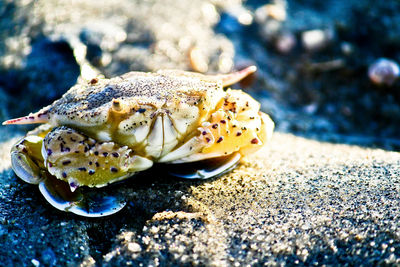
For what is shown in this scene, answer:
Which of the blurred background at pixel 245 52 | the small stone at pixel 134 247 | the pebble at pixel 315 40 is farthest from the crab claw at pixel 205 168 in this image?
the pebble at pixel 315 40

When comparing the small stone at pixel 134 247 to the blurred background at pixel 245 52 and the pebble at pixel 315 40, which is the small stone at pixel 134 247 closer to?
the blurred background at pixel 245 52

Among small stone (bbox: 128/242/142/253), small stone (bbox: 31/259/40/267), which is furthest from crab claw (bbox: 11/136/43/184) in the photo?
small stone (bbox: 128/242/142/253)

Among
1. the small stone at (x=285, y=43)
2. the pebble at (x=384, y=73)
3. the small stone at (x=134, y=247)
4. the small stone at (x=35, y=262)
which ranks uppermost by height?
the small stone at (x=285, y=43)

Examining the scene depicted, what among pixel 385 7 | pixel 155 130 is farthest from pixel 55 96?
pixel 385 7

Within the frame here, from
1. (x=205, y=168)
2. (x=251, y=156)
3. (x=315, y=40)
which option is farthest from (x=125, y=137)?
(x=315, y=40)

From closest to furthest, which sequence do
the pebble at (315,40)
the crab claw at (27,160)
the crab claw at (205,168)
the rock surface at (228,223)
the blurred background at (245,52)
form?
the rock surface at (228,223), the crab claw at (27,160), the crab claw at (205,168), the blurred background at (245,52), the pebble at (315,40)

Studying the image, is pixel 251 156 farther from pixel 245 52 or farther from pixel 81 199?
pixel 245 52
